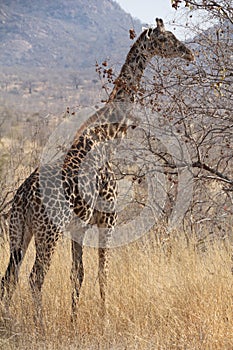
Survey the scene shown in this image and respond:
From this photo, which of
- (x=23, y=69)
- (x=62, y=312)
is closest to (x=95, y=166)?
(x=62, y=312)

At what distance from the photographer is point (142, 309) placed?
4.94 meters

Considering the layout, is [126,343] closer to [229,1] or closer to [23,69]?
[229,1]

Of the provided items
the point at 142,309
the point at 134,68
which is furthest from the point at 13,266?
the point at 134,68

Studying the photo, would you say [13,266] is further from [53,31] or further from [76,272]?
[53,31]

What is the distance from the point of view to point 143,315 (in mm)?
4855

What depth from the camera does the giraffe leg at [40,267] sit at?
15.5 ft

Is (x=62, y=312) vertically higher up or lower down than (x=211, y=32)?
lower down

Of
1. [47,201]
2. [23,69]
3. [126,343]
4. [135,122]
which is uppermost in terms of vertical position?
[23,69]

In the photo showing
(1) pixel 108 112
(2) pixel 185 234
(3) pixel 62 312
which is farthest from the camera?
(2) pixel 185 234

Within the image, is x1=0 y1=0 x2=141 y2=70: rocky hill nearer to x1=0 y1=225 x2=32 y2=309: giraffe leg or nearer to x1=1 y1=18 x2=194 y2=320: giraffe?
x1=1 y1=18 x2=194 y2=320: giraffe

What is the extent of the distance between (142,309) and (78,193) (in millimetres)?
1141

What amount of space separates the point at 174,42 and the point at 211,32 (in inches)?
33.5

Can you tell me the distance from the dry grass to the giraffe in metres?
0.15

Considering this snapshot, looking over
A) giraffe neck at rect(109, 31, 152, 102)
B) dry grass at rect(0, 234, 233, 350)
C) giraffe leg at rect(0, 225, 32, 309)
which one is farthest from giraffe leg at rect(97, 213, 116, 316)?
giraffe neck at rect(109, 31, 152, 102)
